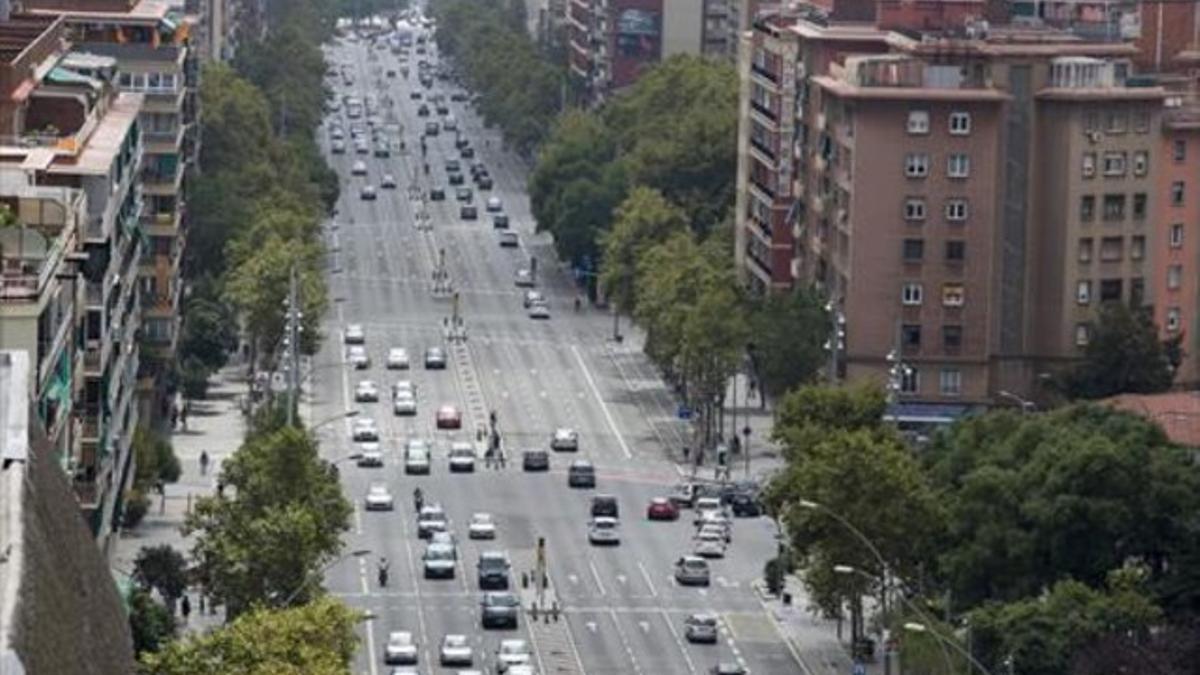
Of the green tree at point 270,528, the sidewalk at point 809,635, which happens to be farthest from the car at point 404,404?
the green tree at point 270,528

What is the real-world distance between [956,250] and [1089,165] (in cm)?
524

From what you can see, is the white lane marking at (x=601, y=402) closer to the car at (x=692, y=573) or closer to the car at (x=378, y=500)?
the car at (x=378, y=500)

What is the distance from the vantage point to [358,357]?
16338 cm

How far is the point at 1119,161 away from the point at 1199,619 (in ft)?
166

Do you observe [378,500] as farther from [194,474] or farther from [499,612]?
[499,612]

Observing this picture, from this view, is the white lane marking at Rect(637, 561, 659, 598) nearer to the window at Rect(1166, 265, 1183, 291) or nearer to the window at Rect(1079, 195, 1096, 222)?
the window at Rect(1079, 195, 1096, 222)

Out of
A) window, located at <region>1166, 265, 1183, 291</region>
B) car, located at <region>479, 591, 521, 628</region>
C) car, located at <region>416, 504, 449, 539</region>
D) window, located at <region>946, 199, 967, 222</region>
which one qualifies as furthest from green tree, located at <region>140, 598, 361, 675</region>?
window, located at <region>1166, 265, 1183, 291</region>

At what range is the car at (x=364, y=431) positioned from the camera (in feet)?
469

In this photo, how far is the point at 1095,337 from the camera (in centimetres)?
14288

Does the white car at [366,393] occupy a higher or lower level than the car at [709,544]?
lower

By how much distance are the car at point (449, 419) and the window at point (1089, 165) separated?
21733 mm

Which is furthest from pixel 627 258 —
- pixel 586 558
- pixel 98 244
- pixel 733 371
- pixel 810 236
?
pixel 98 244

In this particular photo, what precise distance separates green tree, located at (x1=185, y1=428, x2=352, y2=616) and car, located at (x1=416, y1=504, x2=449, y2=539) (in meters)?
20.0

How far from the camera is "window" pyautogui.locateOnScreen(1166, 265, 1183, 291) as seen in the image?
148613 mm
